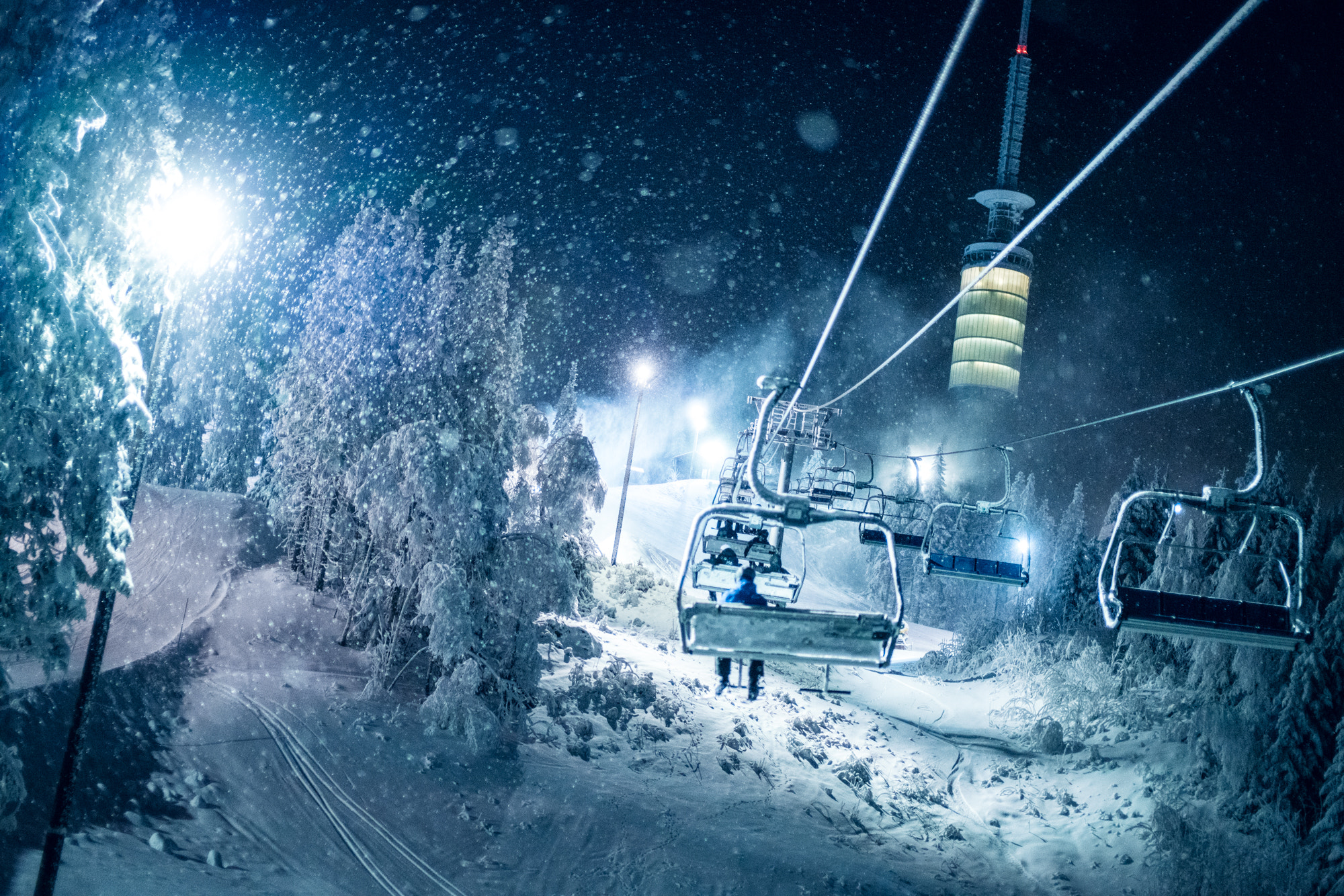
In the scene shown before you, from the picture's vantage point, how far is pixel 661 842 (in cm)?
1873

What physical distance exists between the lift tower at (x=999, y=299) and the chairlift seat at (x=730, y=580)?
92.6 metres

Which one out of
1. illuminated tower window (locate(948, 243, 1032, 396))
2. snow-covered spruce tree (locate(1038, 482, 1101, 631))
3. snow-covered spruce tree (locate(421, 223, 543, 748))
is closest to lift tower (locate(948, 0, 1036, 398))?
illuminated tower window (locate(948, 243, 1032, 396))

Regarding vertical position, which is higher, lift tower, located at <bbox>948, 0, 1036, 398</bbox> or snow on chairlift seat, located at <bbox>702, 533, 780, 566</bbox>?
lift tower, located at <bbox>948, 0, 1036, 398</bbox>

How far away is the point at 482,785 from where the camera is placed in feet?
62.4

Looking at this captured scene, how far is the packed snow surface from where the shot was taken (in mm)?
15336

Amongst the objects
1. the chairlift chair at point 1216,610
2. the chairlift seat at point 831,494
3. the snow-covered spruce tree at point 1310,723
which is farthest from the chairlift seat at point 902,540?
the snow-covered spruce tree at point 1310,723

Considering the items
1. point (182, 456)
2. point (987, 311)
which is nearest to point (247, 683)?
point (182, 456)

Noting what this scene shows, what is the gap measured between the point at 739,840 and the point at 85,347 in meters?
17.3

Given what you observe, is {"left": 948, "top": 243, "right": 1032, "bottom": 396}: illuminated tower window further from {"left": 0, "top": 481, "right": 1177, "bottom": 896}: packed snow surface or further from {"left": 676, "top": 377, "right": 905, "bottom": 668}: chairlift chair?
{"left": 676, "top": 377, "right": 905, "bottom": 668}: chairlift chair

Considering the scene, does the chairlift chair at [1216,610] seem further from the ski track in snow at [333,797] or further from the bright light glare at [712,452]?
the bright light glare at [712,452]

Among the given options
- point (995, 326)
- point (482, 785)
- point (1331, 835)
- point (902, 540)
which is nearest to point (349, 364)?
point (482, 785)

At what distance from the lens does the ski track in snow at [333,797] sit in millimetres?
15812

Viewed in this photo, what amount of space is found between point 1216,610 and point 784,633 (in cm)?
428

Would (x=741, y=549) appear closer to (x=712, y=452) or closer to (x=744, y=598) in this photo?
(x=744, y=598)
